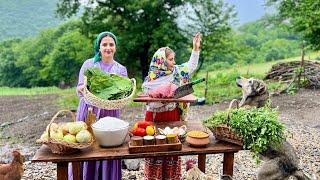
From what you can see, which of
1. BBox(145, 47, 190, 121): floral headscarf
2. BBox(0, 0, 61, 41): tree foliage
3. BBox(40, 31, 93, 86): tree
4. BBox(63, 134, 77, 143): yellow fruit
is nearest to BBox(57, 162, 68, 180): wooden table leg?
BBox(63, 134, 77, 143): yellow fruit

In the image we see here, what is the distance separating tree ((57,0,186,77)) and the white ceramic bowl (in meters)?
12.3

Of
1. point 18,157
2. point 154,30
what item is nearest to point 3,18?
point 154,30

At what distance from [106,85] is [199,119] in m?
6.95

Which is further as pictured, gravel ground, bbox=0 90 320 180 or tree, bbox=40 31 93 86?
tree, bbox=40 31 93 86

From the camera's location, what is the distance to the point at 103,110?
14.4 ft

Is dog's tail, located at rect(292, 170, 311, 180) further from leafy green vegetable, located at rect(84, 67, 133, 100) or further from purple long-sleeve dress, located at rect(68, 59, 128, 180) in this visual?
leafy green vegetable, located at rect(84, 67, 133, 100)

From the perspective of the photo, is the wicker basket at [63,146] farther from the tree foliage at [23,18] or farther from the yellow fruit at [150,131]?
the tree foliage at [23,18]

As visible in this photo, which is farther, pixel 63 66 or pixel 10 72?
pixel 10 72

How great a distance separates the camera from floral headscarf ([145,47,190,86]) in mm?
4750

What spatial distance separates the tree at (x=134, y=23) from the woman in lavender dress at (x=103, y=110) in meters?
11.4

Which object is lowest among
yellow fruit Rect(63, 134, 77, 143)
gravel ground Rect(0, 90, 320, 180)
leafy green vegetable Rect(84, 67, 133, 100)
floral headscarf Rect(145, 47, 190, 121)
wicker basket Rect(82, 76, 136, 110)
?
gravel ground Rect(0, 90, 320, 180)

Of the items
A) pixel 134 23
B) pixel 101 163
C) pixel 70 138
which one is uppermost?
pixel 134 23

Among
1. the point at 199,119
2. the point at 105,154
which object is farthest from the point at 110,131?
the point at 199,119

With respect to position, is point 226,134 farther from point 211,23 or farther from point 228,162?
point 211,23
